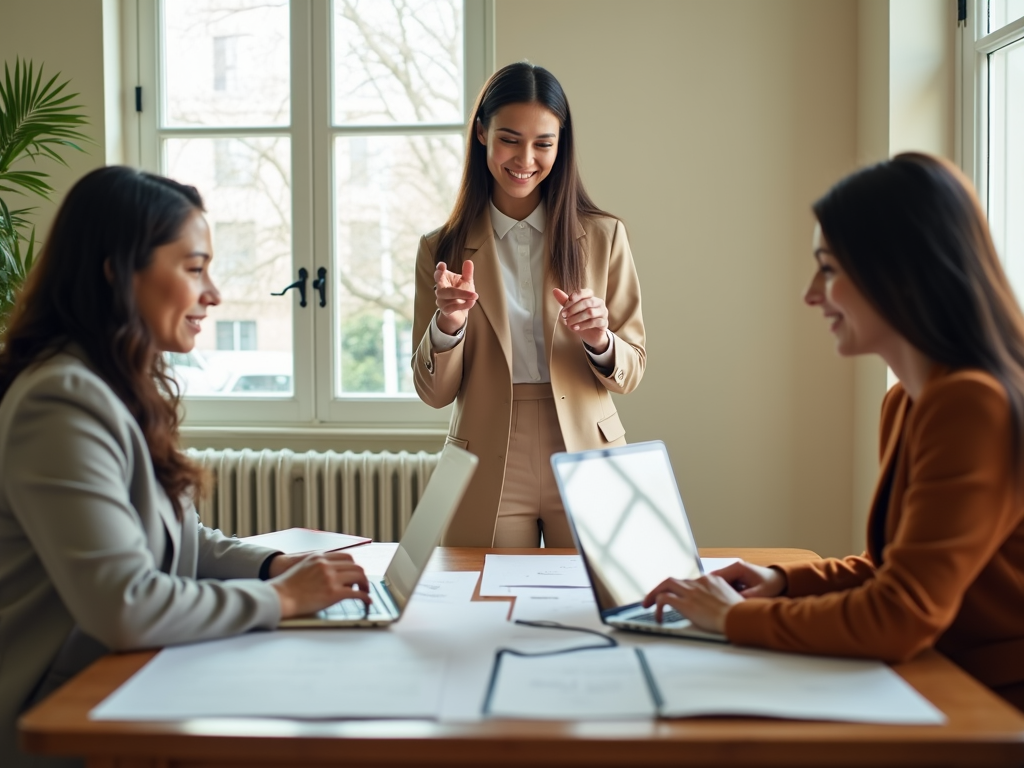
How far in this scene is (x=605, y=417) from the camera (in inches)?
87.1

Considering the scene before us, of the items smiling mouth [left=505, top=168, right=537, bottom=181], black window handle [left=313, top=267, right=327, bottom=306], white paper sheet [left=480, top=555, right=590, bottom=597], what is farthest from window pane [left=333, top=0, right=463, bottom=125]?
white paper sheet [left=480, top=555, right=590, bottom=597]

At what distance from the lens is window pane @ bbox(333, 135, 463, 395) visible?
3482 millimetres

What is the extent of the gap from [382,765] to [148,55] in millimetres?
3213

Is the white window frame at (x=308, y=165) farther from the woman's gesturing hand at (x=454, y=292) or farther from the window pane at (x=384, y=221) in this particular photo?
the woman's gesturing hand at (x=454, y=292)

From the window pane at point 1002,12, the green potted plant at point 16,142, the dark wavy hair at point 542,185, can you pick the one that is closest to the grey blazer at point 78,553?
the dark wavy hair at point 542,185

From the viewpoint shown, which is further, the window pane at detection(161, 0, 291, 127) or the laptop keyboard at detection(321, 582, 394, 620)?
the window pane at detection(161, 0, 291, 127)

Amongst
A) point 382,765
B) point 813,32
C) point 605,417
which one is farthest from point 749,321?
point 382,765

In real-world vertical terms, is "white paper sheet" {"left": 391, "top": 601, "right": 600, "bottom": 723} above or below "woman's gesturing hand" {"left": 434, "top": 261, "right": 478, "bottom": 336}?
below

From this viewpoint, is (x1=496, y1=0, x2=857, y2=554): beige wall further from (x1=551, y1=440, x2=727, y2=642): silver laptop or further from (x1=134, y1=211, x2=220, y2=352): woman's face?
(x1=134, y1=211, x2=220, y2=352): woman's face

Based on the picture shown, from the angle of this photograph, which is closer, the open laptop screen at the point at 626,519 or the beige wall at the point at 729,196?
the open laptop screen at the point at 626,519

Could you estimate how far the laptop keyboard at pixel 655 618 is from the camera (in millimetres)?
1337

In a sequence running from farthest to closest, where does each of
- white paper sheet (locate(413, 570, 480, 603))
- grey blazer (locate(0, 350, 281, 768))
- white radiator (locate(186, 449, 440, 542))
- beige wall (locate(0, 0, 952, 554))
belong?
white radiator (locate(186, 449, 440, 542)) < beige wall (locate(0, 0, 952, 554)) < white paper sheet (locate(413, 570, 480, 603)) < grey blazer (locate(0, 350, 281, 768))

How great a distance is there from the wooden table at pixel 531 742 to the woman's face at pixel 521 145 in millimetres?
1446

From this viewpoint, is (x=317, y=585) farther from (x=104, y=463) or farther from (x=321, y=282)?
(x=321, y=282)
